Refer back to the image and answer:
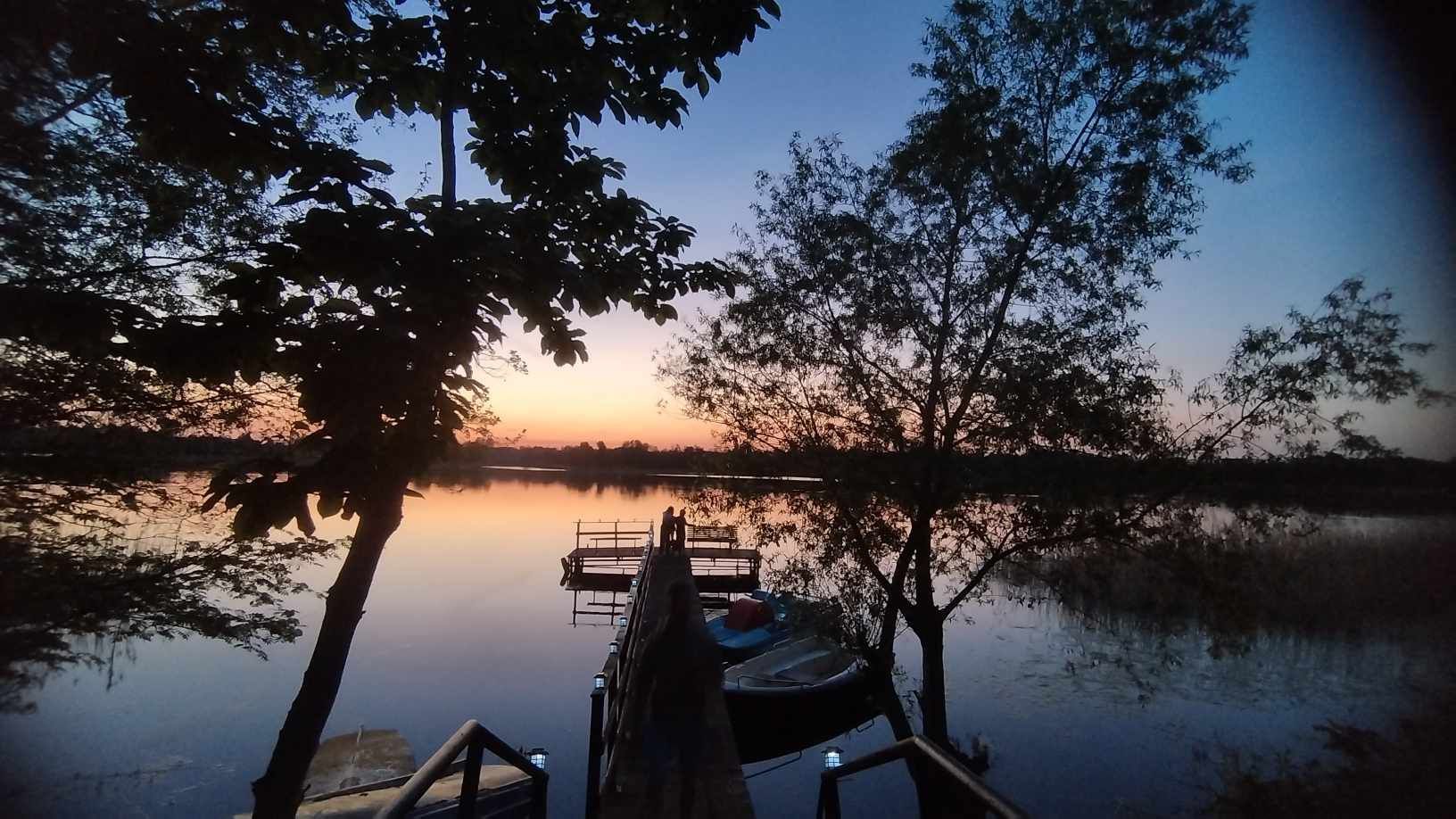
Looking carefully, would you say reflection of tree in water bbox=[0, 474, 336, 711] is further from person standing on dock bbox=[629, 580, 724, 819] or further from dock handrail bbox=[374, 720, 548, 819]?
person standing on dock bbox=[629, 580, 724, 819]

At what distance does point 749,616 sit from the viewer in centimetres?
2094

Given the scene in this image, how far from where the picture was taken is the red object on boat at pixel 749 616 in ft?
68.2

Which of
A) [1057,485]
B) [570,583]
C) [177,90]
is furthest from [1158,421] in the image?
[570,583]

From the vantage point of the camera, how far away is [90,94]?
172 inches

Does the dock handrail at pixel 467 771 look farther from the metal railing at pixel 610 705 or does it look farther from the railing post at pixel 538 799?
the metal railing at pixel 610 705

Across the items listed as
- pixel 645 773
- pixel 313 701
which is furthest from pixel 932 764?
pixel 645 773

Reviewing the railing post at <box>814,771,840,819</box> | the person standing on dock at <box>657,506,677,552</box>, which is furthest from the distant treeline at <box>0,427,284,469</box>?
the person standing on dock at <box>657,506,677,552</box>

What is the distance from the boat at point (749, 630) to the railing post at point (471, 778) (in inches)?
579

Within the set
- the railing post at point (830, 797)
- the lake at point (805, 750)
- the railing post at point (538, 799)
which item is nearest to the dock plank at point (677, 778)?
the railing post at point (538, 799)

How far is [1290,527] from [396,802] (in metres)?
9.50

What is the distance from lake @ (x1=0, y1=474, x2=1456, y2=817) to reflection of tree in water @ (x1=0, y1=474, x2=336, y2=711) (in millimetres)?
669

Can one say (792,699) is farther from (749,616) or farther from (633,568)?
(633,568)

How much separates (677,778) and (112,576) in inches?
203

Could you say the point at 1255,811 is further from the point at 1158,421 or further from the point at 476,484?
the point at 476,484
